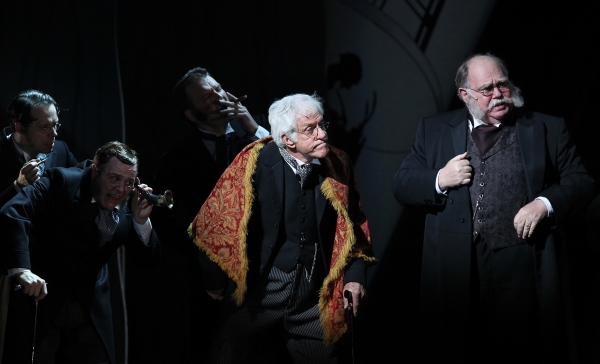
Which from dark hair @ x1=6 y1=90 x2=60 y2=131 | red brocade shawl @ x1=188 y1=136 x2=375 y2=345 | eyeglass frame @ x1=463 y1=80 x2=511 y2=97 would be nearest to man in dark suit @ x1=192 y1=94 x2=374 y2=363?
red brocade shawl @ x1=188 y1=136 x2=375 y2=345

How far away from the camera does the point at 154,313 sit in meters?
4.56

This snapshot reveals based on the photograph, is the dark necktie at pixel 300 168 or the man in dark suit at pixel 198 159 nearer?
the dark necktie at pixel 300 168

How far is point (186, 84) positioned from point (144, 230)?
3.14 feet

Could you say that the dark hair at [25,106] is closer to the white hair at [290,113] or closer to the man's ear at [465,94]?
the white hair at [290,113]

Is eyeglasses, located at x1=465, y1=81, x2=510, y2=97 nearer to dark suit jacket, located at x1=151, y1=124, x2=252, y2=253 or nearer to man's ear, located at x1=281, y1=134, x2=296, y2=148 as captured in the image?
man's ear, located at x1=281, y1=134, x2=296, y2=148

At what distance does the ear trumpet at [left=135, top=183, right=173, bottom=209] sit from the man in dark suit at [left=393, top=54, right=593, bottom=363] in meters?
1.08

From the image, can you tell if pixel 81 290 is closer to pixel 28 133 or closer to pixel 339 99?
pixel 28 133

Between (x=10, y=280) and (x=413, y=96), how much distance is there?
94.9 inches

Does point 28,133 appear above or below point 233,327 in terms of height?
above

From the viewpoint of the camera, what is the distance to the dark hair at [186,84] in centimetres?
429

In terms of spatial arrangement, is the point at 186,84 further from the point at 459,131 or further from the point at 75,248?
the point at 459,131

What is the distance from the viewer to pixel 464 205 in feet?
11.3

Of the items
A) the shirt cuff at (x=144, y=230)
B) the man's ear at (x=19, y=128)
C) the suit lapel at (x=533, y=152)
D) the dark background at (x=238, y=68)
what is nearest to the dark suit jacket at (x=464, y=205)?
the suit lapel at (x=533, y=152)

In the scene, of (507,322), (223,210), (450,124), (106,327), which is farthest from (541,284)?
(106,327)
